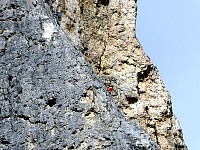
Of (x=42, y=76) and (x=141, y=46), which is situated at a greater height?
(x=141, y=46)

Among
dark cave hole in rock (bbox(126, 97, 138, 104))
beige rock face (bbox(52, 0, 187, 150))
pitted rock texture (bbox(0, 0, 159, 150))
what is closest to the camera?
pitted rock texture (bbox(0, 0, 159, 150))

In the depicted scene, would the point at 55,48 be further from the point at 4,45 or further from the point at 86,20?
the point at 86,20

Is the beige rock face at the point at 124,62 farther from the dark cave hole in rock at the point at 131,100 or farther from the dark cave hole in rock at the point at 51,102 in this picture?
the dark cave hole in rock at the point at 51,102

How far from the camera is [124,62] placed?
1344 cm

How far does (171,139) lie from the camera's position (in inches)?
507

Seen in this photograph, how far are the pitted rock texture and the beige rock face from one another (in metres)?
4.19

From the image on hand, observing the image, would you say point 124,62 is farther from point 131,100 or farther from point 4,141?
point 4,141

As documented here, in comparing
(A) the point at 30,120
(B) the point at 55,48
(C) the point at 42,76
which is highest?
(B) the point at 55,48

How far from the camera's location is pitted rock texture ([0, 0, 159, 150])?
265 inches

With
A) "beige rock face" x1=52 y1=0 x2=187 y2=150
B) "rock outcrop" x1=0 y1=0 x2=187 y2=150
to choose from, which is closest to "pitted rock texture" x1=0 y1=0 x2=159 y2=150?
"rock outcrop" x1=0 y1=0 x2=187 y2=150

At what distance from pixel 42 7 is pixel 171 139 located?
6.12m

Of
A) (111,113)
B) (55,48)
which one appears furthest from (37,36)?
(111,113)

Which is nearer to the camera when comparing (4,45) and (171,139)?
(4,45)

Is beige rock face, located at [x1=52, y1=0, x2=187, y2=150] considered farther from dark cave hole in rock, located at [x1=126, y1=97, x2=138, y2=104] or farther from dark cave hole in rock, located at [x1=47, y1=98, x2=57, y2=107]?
dark cave hole in rock, located at [x1=47, y1=98, x2=57, y2=107]
